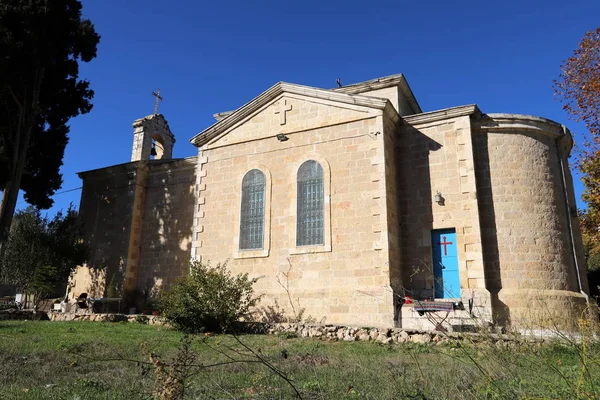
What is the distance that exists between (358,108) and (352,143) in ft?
3.44

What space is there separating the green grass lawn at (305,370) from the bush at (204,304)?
127 cm

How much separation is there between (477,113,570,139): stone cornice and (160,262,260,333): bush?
827cm

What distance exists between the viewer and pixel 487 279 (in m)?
12.0

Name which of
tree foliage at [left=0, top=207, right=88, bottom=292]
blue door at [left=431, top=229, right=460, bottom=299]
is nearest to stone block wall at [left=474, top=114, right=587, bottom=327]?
blue door at [left=431, top=229, right=460, bottom=299]

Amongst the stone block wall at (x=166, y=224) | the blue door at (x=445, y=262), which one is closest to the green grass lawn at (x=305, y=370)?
the blue door at (x=445, y=262)

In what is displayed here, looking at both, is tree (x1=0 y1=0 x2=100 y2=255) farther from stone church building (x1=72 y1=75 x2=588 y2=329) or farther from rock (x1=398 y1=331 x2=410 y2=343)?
rock (x1=398 y1=331 x2=410 y2=343)

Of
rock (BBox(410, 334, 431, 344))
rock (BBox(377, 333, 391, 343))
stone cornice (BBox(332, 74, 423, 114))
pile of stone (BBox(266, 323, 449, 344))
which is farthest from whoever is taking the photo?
stone cornice (BBox(332, 74, 423, 114))

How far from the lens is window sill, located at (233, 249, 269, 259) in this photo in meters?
13.4

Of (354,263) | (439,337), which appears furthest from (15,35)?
(439,337)

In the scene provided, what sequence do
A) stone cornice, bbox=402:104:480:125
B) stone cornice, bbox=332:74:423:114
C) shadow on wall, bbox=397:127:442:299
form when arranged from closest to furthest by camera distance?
1. shadow on wall, bbox=397:127:442:299
2. stone cornice, bbox=402:104:480:125
3. stone cornice, bbox=332:74:423:114

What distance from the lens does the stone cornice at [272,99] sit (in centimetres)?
1315

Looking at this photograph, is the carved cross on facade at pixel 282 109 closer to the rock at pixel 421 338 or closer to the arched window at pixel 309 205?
the arched window at pixel 309 205

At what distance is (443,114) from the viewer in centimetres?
1327

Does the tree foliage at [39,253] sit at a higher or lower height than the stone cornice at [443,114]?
lower
